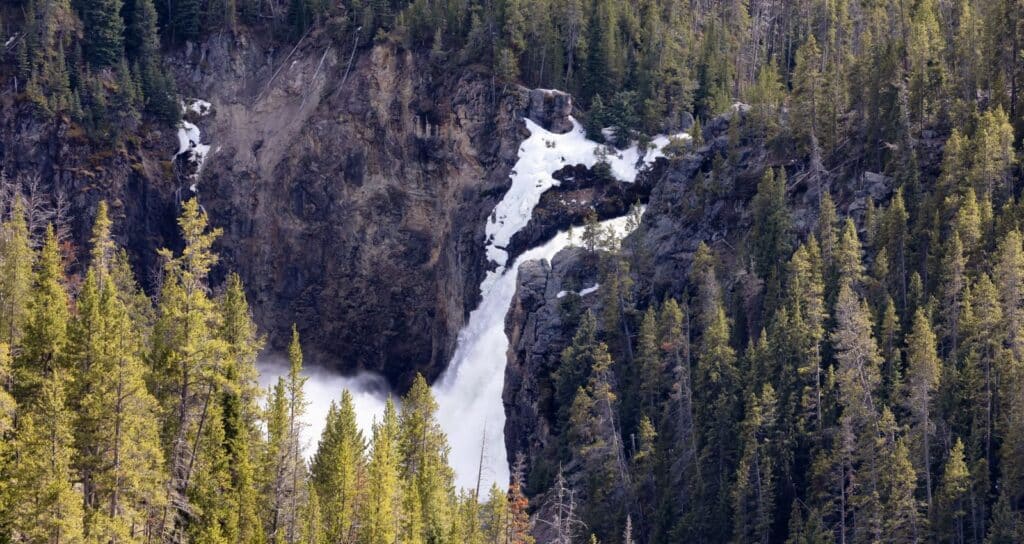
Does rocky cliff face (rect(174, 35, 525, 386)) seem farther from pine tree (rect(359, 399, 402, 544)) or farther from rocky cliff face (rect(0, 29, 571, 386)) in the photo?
pine tree (rect(359, 399, 402, 544))

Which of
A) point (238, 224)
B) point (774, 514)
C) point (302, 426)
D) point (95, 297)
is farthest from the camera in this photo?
point (238, 224)

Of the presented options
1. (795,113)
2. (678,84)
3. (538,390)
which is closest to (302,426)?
(538,390)

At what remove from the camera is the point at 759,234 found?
91500 millimetres

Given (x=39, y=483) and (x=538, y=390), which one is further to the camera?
(x=538, y=390)

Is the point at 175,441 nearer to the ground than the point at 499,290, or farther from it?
nearer to the ground

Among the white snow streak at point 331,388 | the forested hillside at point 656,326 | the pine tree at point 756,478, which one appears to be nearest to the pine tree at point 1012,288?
the forested hillside at point 656,326

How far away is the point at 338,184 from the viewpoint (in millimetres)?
119938

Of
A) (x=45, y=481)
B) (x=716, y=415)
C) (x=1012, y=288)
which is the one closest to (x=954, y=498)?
(x=1012, y=288)

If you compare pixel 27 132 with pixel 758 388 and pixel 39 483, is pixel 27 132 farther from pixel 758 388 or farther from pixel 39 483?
pixel 39 483

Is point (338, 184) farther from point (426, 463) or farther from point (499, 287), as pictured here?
point (426, 463)

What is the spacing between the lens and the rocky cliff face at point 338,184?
117000mm

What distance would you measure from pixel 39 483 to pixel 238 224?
75.2m

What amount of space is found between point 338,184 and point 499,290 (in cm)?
1793

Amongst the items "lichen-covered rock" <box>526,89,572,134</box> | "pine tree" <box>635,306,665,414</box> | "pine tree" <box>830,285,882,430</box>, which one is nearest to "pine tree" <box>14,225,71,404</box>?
"pine tree" <box>830,285,882,430</box>
